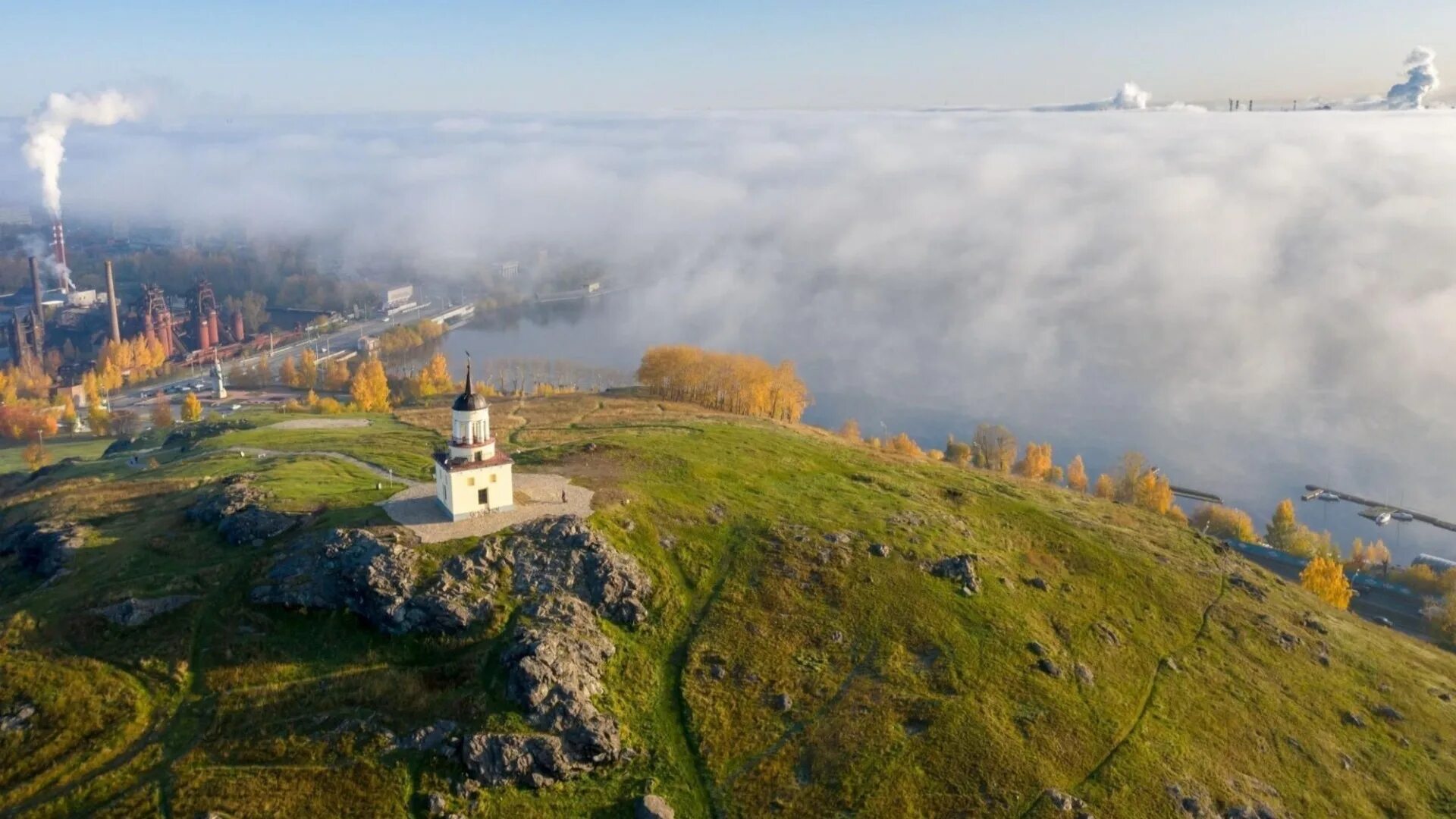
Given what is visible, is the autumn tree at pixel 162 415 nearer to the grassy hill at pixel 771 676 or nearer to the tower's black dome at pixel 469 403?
the grassy hill at pixel 771 676

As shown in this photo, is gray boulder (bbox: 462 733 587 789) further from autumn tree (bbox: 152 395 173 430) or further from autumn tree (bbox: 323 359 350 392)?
autumn tree (bbox: 323 359 350 392)

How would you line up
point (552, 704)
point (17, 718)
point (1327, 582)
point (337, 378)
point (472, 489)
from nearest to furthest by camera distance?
point (17, 718) → point (552, 704) → point (472, 489) → point (1327, 582) → point (337, 378)

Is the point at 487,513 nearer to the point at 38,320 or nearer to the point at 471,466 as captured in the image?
the point at 471,466

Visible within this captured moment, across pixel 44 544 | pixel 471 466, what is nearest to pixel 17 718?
pixel 44 544

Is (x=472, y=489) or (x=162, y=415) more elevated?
(x=472, y=489)

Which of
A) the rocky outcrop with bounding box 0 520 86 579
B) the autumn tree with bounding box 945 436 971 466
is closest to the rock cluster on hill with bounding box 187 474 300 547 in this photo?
the rocky outcrop with bounding box 0 520 86 579

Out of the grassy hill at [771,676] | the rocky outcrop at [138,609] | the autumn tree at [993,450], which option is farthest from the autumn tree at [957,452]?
the rocky outcrop at [138,609]

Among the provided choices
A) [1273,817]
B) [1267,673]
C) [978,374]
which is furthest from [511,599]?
[978,374]
